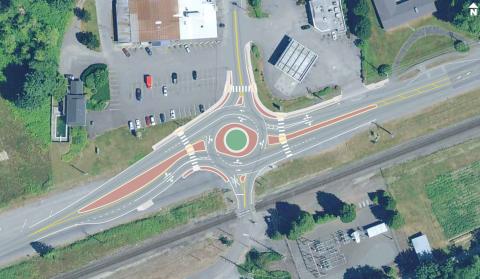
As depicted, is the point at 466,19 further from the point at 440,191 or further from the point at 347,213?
the point at 347,213

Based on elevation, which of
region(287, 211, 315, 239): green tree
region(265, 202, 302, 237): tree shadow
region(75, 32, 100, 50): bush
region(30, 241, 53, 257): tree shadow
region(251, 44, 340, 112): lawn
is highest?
region(75, 32, 100, 50): bush

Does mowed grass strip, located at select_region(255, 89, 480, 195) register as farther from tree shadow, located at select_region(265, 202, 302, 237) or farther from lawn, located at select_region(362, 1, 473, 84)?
lawn, located at select_region(362, 1, 473, 84)

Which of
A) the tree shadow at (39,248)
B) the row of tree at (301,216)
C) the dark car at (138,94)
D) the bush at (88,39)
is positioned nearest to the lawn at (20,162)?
the tree shadow at (39,248)

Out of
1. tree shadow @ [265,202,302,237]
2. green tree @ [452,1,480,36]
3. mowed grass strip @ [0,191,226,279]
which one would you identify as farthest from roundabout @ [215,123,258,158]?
green tree @ [452,1,480,36]

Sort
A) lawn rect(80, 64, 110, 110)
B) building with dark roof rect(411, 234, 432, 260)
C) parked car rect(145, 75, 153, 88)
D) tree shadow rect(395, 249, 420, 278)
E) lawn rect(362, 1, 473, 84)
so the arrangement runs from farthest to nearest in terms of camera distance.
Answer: lawn rect(362, 1, 473, 84), tree shadow rect(395, 249, 420, 278), building with dark roof rect(411, 234, 432, 260), parked car rect(145, 75, 153, 88), lawn rect(80, 64, 110, 110)

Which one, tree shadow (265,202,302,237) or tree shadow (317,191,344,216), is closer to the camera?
tree shadow (265,202,302,237)

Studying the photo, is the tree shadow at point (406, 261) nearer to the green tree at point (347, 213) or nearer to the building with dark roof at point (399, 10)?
the green tree at point (347, 213)

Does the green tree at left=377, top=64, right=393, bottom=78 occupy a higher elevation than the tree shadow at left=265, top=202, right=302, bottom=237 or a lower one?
higher
